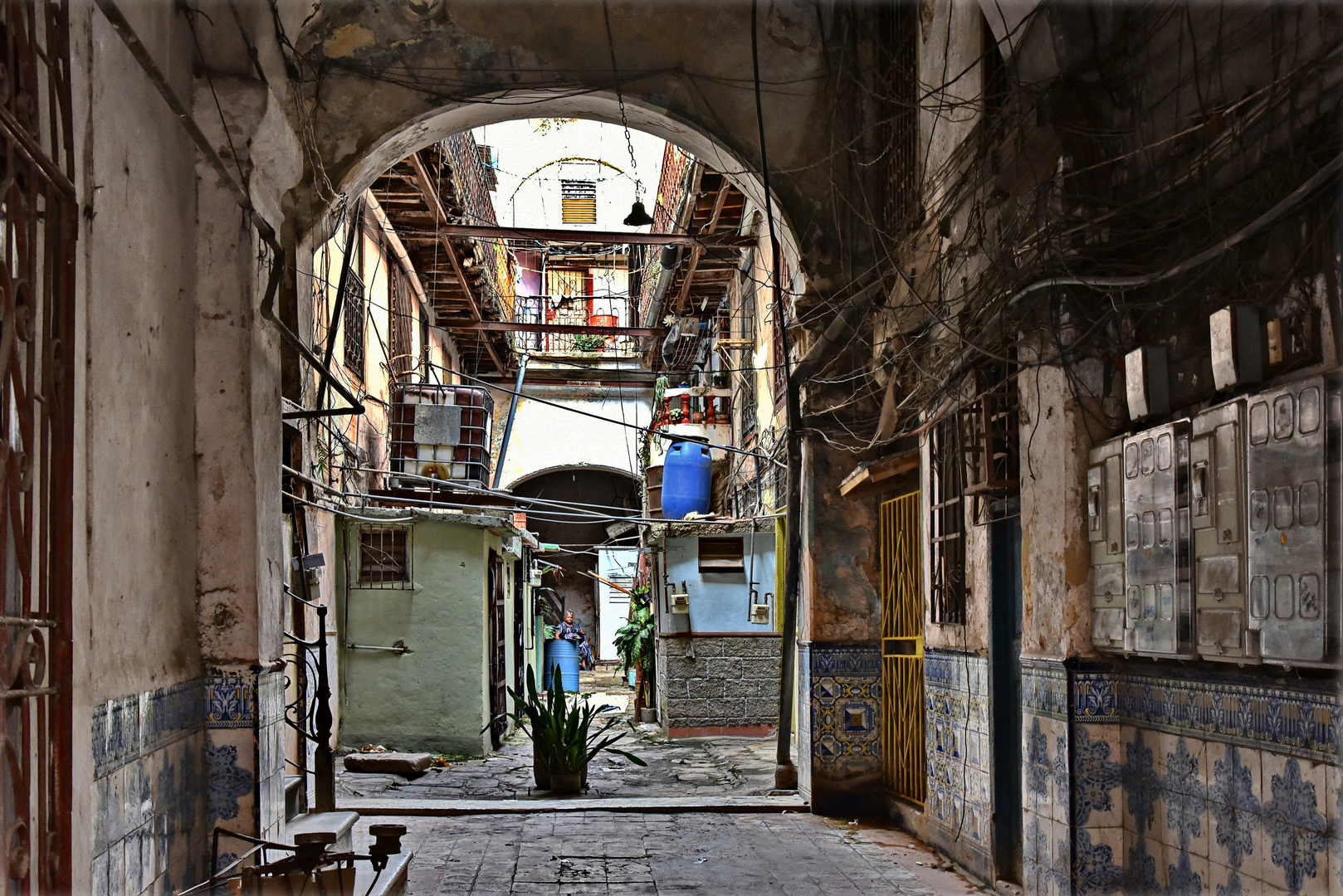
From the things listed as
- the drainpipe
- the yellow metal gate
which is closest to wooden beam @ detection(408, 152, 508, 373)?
the drainpipe

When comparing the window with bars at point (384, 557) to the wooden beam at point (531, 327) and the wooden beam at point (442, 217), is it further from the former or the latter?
the wooden beam at point (531, 327)

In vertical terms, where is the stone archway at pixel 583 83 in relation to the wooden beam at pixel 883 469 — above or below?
above

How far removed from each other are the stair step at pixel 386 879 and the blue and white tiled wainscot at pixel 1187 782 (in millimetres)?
2821

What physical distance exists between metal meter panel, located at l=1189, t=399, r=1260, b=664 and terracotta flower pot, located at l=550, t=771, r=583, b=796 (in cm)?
637

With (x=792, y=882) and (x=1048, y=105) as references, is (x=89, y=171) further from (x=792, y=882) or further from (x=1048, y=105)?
(x=792, y=882)

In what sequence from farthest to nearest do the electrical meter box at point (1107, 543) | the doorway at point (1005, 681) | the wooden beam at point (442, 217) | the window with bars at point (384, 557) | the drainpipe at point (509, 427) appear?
the drainpipe at point (509, 427), the window with bars at point (384, 557), the wooden beam at point (442, 217), the doorway at point (1005, 681), the electrical meter box at point (1107, 543)

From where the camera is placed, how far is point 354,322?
1227 centimetres

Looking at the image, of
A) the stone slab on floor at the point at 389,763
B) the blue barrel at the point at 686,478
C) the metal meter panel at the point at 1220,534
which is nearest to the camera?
the metal meter panel at the point at 1220,534

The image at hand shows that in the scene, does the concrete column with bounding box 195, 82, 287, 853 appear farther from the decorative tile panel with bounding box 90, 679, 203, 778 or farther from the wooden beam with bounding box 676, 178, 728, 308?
the wooden beam with bounding box 676, 178, 728, 308

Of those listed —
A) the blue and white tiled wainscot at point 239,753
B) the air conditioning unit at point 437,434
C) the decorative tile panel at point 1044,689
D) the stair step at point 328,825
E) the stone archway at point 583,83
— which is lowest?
the stair step at point 328,825

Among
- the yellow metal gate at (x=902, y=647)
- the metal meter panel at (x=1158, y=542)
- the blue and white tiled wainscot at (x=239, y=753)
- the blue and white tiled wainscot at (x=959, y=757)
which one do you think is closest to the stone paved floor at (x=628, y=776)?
the yellow metal gate at (x=902, y=647)

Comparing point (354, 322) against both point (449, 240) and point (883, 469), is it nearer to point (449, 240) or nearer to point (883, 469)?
point (449, 240)

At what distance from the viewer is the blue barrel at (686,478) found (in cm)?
1723

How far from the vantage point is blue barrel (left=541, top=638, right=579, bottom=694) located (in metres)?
22.0
